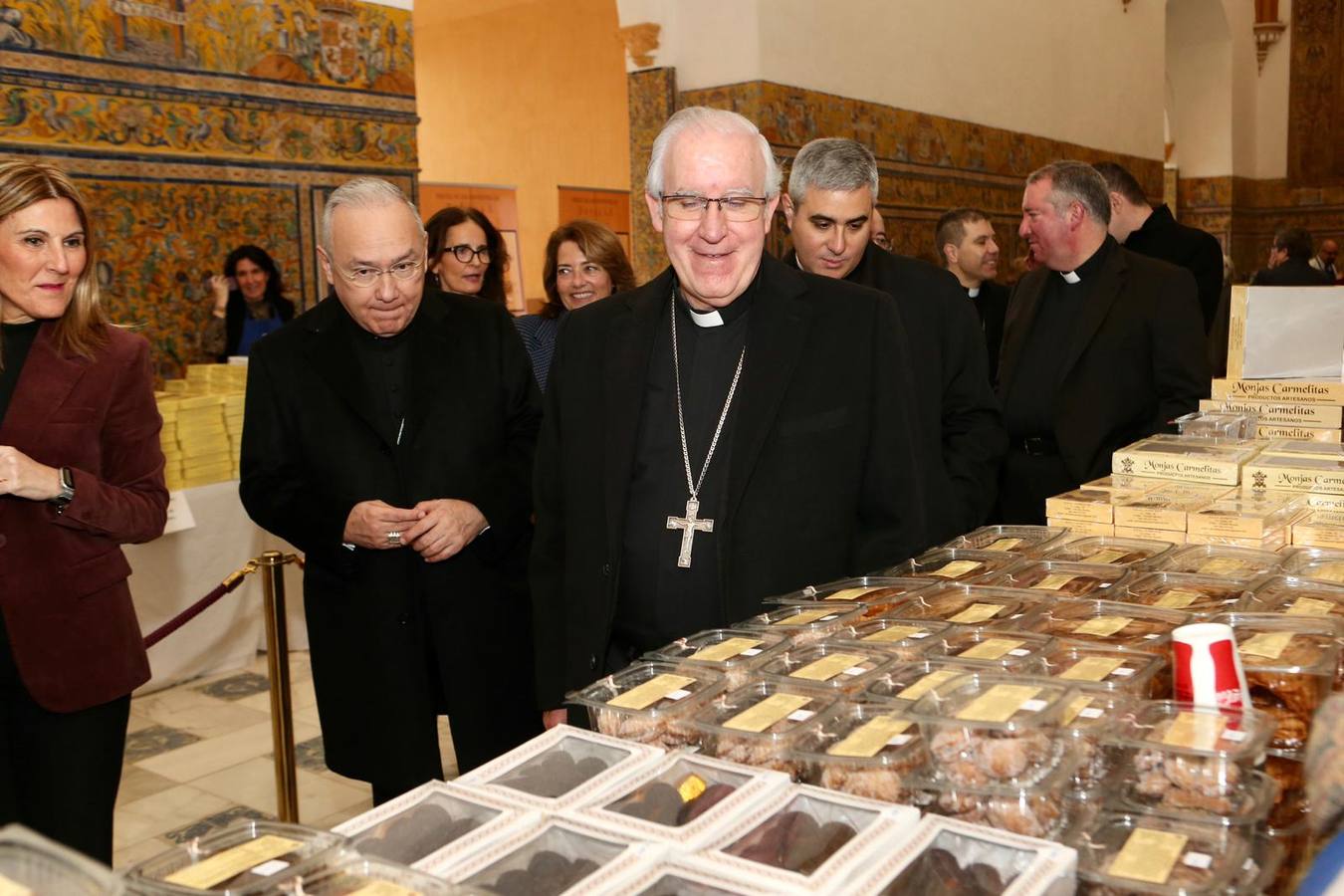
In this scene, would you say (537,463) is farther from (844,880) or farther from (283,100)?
(283,100)

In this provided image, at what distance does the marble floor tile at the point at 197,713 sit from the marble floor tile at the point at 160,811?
657mm

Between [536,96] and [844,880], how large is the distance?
60.5 feet

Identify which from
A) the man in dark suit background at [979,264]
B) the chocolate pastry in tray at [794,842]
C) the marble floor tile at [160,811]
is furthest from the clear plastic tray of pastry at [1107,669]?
the man in dark suit background at [979,264]

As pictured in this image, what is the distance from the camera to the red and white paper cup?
1.71 m

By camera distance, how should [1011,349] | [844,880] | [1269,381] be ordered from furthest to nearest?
1. [1011,349]
2. [1269,381]
3. [844,880]

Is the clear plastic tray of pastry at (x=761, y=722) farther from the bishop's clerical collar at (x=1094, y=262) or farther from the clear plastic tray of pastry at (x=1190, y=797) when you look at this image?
the bishop's clerical collar at (x=1094, y=262)

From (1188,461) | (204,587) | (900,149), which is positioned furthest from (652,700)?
(900,149)

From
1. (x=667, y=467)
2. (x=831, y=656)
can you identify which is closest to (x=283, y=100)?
(x=667, y=467)

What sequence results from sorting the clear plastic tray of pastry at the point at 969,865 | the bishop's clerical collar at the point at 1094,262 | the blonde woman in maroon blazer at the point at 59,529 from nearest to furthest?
the clear plastic tray of pastry at the point at 969,865, the blonde woman in maroon blazer at the point at 59,529, the bishop's clerical collar at the point at 1094,262

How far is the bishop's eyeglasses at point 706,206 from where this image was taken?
8.77 ft

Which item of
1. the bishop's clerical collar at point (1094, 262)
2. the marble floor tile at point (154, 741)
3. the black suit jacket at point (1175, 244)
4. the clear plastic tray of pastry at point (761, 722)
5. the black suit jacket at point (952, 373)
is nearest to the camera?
the clear plastic tray of pastry at point (761, 722)

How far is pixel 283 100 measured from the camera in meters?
7.07

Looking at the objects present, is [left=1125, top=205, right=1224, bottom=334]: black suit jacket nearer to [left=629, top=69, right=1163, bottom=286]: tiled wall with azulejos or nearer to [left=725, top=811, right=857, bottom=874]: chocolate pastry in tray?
[left=629, top=69, right=1163, bottom=286]: tiled wall with azulejos

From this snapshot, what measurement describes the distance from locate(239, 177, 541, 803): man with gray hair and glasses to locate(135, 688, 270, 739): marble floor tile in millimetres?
2342
